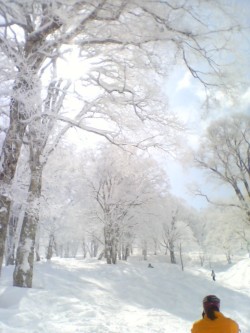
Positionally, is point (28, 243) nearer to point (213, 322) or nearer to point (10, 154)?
point (10, 154)

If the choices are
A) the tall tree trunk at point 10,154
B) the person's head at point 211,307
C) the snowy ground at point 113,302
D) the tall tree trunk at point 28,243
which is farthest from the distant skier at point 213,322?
the tall tree trunk at point 28,243

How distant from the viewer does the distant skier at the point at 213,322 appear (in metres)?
3.43

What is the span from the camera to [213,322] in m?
3.49

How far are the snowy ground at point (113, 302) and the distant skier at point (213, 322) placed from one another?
11.3ft

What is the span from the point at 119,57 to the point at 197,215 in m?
62.1

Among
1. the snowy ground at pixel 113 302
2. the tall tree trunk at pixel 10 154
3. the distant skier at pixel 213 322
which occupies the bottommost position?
the snowy ground at pixel 113 302

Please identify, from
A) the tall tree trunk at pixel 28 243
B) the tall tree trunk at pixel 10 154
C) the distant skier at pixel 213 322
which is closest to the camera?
the distant skier at pixel 213 322

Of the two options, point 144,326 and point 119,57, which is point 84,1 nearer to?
point 119,57

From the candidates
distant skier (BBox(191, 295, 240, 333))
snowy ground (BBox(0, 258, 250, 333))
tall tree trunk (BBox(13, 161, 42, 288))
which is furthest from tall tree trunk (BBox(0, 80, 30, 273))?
distant skier (BBox(191, 295, 240, 333))

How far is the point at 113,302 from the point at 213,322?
927 cm

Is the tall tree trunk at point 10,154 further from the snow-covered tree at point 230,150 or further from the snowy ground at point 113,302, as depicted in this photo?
the snow-covered tree at point 230,150

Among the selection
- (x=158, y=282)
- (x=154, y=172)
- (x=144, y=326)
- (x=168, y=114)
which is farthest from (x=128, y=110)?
(x=154, y=172)

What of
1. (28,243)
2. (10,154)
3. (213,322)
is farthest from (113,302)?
(213,322)

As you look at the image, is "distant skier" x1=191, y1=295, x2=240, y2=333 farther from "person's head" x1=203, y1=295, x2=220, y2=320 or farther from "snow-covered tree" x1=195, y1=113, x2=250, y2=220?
"snow-covered tree" x1=195, y1=113, x2=250, y2=220
